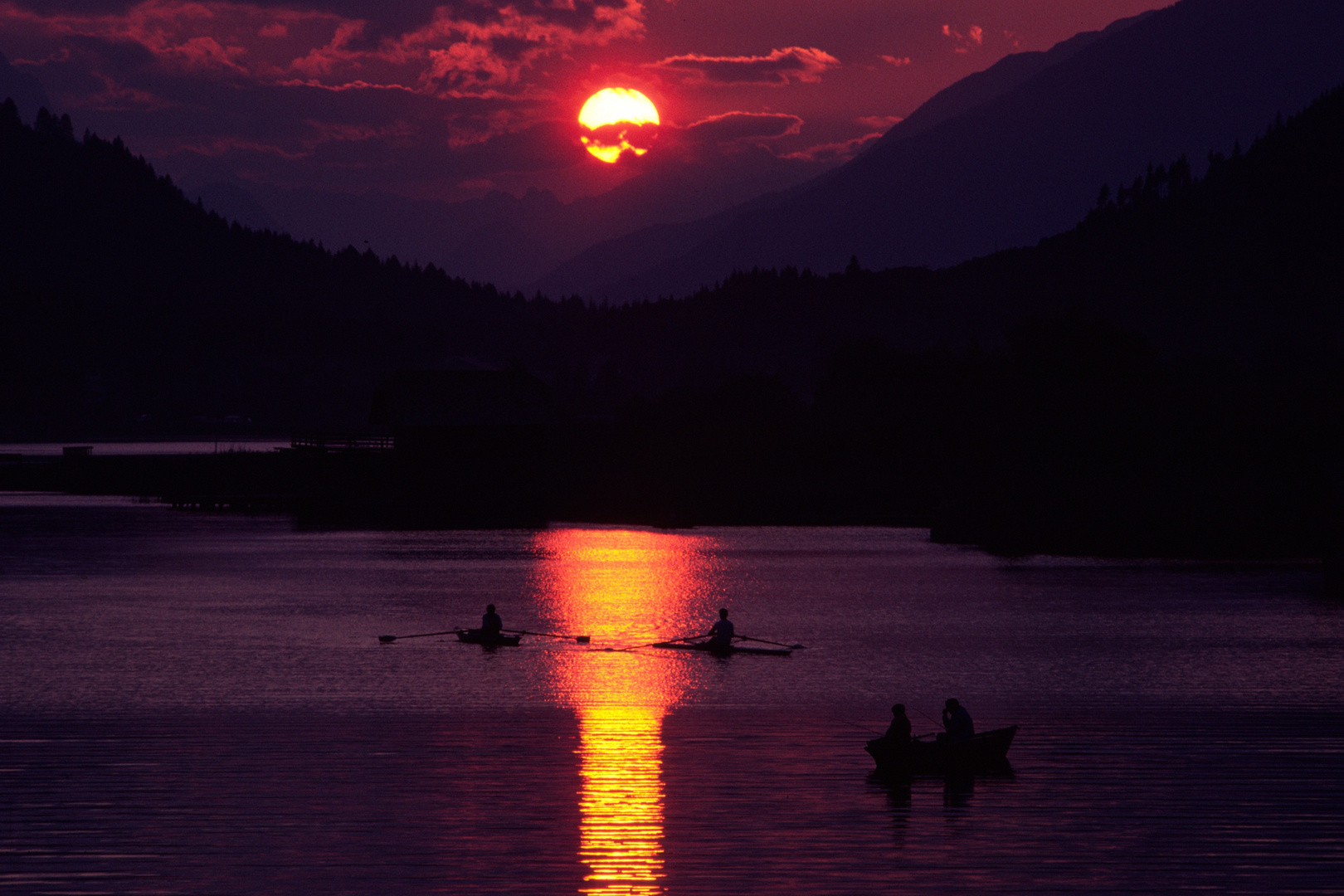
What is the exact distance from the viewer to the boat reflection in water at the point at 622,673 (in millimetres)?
24906

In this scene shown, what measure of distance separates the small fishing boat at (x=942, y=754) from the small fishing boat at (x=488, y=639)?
23.1 meters

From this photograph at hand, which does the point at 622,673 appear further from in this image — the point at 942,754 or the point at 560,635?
the point at 942,754

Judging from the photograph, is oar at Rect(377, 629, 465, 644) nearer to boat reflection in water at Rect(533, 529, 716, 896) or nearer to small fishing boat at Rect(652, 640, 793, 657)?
boat reflection in water at Rect(533, 529, 716, 896)

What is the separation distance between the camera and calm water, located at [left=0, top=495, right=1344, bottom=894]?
77.9 ft

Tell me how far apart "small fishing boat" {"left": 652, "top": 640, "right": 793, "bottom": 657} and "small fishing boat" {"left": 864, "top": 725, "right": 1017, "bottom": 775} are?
58.8 ft

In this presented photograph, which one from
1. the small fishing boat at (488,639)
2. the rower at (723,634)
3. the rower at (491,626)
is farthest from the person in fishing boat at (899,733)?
the rower at (491,626)

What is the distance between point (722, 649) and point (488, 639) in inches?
345

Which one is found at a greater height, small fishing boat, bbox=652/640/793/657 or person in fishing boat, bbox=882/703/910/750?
person in fishing boat, bbox=882/703/910/750

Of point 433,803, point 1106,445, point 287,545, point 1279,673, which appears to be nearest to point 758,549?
point 1106,445

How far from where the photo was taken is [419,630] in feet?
182

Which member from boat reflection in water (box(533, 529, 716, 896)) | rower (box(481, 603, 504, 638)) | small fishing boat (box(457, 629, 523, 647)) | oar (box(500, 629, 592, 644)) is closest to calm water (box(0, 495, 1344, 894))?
boat reflection in water (box(533, 529, 716, 896))

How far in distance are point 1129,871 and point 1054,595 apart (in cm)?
4523

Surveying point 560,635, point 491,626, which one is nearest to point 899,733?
point 491,626

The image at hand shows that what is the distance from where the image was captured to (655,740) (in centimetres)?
3400
